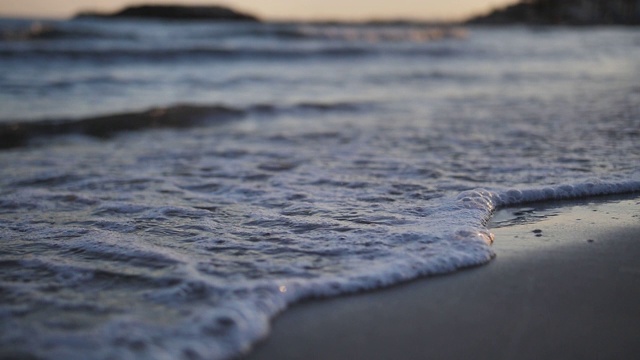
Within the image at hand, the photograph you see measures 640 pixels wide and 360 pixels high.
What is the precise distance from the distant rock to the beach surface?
67884 mm

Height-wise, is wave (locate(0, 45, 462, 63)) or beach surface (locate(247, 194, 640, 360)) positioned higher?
wave (locate(0, 45, 462, 63))

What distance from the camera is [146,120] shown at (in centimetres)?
758

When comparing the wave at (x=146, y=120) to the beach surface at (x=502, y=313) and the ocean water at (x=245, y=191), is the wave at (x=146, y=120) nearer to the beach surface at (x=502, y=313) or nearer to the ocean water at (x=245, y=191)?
the ocean water at (x=245, y=191)

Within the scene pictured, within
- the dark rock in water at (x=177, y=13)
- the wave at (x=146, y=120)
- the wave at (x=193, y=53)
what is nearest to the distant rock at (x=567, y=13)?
the dark rock in water at (x=177, y=13)

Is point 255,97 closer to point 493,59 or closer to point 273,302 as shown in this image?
point 273,302

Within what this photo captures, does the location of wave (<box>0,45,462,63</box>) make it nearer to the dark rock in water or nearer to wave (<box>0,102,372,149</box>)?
wave (<box>0,102,372,149</box>)

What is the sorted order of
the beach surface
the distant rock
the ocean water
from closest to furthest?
1. the beach surface
2. the ocean water
3. the distant rock

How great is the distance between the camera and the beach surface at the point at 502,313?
2.09m

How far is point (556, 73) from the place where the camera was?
1314 cm

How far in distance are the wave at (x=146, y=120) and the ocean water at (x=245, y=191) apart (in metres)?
0.04

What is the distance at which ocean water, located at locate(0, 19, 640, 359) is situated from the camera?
2348mm

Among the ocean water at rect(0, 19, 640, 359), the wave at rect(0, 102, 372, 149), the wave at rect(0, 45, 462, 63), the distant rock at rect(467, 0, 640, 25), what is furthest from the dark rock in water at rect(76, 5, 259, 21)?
the wave at rect(0, 102, 372, 149)

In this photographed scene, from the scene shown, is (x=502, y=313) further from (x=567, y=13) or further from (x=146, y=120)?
(x=567, y=13)

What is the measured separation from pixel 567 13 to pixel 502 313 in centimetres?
7464
